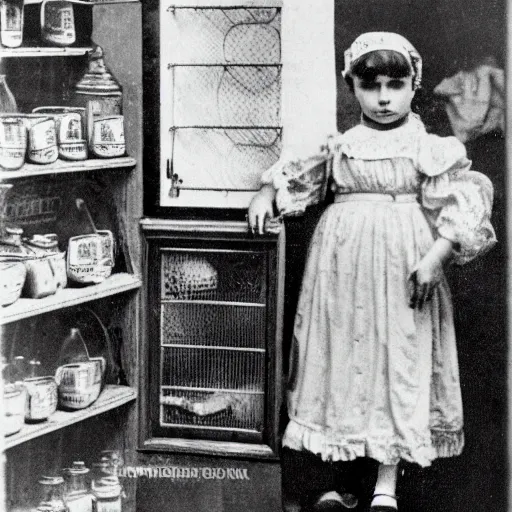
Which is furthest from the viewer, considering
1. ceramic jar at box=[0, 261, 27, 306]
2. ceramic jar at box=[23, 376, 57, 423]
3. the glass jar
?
the glass jar

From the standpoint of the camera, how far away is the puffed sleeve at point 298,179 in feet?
7.38

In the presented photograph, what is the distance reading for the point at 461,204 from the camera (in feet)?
6.93

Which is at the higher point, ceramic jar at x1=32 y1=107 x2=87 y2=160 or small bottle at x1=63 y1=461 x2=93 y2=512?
ceramic jar at x1=32 y1=107 x2=87 y2=160

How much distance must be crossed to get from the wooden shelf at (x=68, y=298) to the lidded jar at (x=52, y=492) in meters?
0.40

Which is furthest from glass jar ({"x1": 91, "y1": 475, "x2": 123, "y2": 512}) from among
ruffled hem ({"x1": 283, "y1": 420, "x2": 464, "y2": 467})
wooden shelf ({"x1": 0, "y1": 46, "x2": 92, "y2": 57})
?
wooden shelf ({"x1": 0, "y1": 46, "x2": 92, "y2": 57})

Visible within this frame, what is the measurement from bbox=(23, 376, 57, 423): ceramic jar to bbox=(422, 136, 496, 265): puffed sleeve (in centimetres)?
90

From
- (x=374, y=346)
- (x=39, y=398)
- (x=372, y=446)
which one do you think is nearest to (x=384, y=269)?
(x=374, y=346)

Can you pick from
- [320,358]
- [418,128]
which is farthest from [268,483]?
[418,128]

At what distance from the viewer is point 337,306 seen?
2205 millimetres

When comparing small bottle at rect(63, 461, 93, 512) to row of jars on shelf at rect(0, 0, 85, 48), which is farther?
small bottle at rect(63, 461, 93, 512)

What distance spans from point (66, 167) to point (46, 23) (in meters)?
0.32

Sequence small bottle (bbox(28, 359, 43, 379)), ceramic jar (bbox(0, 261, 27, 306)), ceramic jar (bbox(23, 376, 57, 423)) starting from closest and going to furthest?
1. ceramic jar (bbox(0, 261, 27, 306))
2. ceramic jar (bbox(23, 376, 57, 423))
3. small bottle (bbox(28, 359, 43, 379))

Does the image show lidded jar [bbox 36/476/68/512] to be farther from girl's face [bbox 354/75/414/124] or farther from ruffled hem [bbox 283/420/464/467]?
girl's face [bbox 354/75/414/124]

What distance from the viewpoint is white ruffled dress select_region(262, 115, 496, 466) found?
84.7 inches
